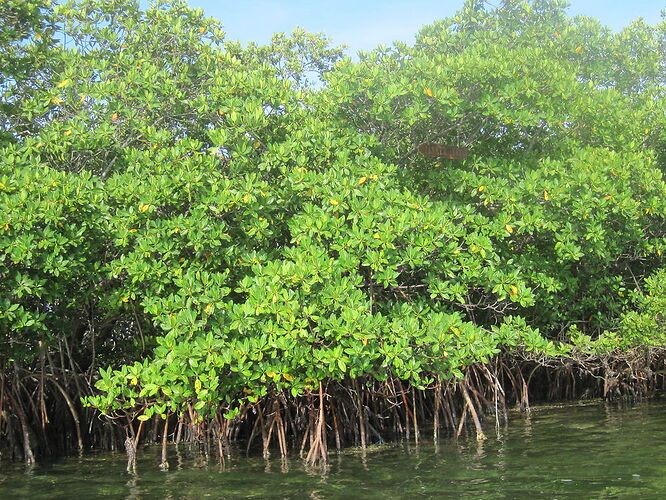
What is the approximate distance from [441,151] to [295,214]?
2851 millimetres

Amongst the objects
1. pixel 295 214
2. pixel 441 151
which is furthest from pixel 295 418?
pixel 441 151

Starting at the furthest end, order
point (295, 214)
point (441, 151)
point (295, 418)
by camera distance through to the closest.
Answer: point (441, 151), point (295, 418), point (295, 214)

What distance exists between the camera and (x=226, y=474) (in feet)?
22.8

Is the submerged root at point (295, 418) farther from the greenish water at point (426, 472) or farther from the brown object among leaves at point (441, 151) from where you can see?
the brown object among leaves at point (441, 151)

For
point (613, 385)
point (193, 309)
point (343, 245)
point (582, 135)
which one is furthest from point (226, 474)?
point (582, 135)

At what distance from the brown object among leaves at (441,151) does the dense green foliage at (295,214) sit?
6.2 inches

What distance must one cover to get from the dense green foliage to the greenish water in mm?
670

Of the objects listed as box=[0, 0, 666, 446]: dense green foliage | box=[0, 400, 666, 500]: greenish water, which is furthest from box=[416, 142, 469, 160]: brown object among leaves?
box=[0, 400, 666, 500]: greenish water

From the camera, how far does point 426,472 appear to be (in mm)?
6508

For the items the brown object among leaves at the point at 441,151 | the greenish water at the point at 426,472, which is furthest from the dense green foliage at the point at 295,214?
the greenish water at the point at 426,472

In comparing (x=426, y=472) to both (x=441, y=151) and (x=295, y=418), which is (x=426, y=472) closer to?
(x=295, y=418)

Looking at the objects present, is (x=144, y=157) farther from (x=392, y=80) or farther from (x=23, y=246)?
(x=392, y=80)

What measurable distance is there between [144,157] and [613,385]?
7.06m

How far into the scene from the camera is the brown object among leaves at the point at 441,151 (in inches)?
391
